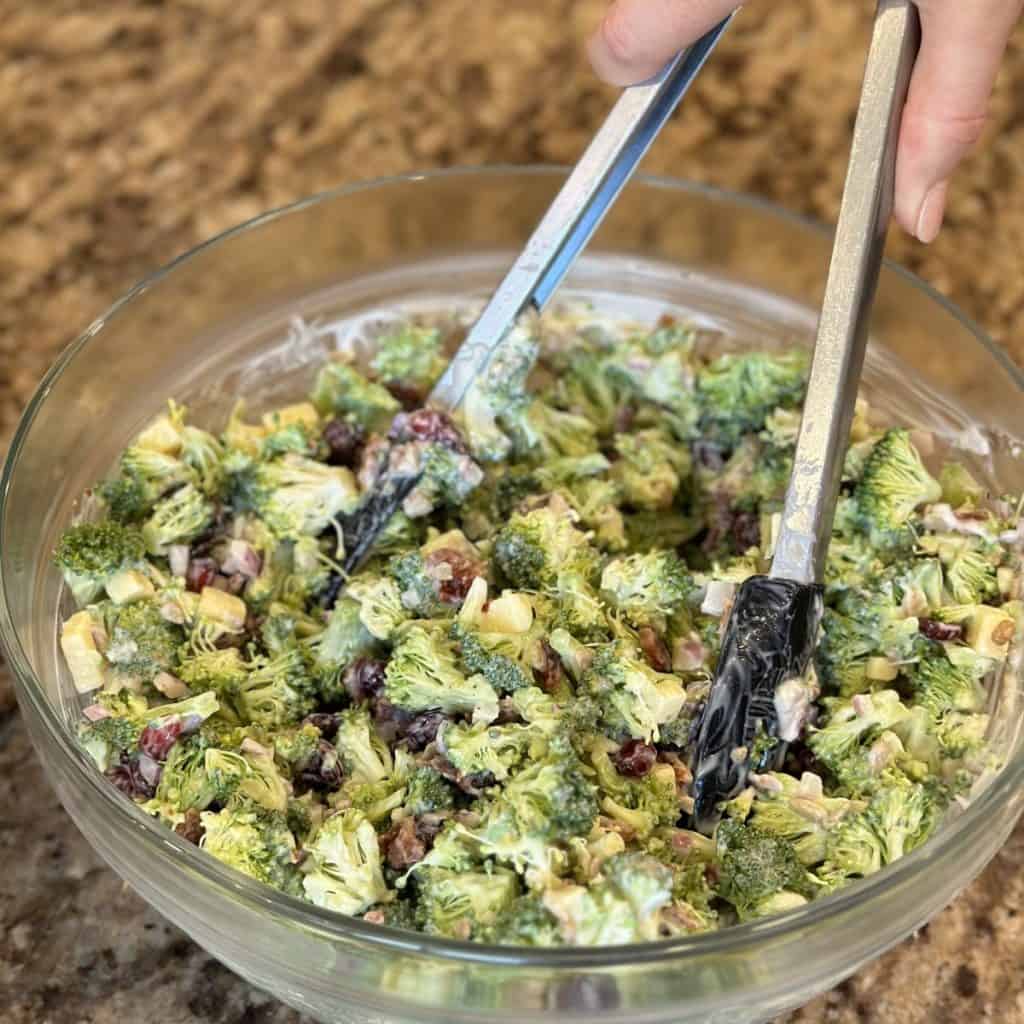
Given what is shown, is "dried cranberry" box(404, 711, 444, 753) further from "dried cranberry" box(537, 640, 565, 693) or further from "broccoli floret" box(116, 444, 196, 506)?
"broccoli floret" box(116, 444, 196, 506)

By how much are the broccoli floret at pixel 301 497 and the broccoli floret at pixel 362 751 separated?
317 mm

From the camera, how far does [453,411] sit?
1718 mm

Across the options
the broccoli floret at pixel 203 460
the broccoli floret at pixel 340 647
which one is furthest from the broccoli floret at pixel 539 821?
the broccoli floret at pixel 203 460

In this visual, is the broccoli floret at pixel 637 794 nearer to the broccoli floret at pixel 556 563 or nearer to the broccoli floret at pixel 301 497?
the broccoli floret at pixel 556 563

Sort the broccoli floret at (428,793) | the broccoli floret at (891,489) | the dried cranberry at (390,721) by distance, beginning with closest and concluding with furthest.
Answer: the broccoli floret at (428,793), the dried cranberry at (390,721), the broccoli floret at (891,489)

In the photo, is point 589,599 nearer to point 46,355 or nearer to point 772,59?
point 46,355

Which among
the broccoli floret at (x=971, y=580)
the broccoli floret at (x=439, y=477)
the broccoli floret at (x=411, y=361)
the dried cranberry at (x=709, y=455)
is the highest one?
the dried cranberry at (x=709, y=455)

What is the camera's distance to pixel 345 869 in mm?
1241

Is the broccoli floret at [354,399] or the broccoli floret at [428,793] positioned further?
the broccoli floret at [354,399]

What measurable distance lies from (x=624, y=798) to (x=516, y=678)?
0.58ft

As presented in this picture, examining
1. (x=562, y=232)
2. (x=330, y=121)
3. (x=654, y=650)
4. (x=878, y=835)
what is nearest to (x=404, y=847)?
(x=654, y=650)

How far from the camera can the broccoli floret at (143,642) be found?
147 centimetres

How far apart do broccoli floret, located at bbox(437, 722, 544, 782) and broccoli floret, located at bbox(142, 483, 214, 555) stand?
0.52 m

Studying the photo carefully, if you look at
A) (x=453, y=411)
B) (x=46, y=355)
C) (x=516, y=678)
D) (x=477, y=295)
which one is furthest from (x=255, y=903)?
(x=46, y=355)
